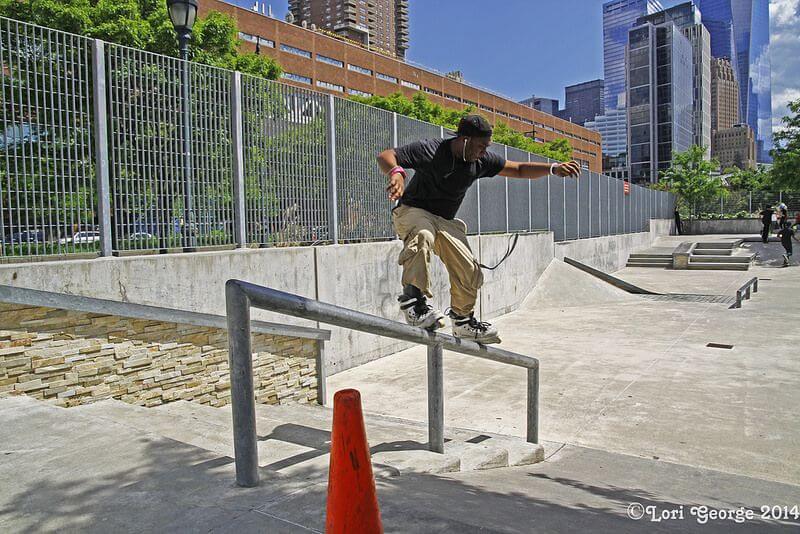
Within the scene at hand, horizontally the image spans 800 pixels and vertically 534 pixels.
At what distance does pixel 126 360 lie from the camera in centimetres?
514

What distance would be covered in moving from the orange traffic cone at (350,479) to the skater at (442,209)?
188 centimetres

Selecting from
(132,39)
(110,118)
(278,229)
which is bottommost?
(278,229)

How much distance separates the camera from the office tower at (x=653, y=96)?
100625mm

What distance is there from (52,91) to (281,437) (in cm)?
393

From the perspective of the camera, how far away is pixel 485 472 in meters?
3.98

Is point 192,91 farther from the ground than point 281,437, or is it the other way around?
point 192,91

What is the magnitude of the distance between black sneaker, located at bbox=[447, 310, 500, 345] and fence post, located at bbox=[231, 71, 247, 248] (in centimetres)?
359

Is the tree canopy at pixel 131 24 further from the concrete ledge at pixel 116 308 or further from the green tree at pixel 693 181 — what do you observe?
the green tree at pixel 693 181

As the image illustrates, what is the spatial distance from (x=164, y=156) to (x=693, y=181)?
5096cm

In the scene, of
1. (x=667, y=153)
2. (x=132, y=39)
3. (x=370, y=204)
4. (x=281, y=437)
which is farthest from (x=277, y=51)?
(x=667, y=153)

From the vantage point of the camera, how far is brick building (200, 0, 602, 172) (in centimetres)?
5709

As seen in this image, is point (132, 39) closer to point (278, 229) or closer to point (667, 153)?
point (278, 229)

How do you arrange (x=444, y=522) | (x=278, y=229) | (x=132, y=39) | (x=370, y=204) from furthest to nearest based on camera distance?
(x=132, y=39), (x=370, y=204), (x=278, y=229), (x=444, y=522)

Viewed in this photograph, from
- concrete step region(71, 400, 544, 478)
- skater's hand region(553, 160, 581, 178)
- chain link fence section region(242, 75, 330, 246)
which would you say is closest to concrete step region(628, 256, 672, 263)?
chain link fence section region(242, 75, 330, 246)
